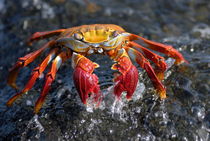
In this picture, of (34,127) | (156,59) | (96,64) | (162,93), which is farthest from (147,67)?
(34,127)

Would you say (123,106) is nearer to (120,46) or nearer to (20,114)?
(120,46)

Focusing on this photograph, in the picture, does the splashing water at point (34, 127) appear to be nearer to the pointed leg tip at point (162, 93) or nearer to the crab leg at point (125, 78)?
the crab leg at point (125, 78)

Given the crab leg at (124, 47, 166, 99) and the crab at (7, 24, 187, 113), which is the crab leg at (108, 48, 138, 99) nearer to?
the crab at (7, 24, 187, 113)

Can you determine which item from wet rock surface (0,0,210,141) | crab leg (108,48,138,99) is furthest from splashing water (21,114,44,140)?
crab leg (108,48,138,99)

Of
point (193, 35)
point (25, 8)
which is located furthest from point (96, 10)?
point (193, 35)

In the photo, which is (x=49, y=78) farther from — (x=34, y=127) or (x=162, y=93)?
(x=162, y=93)
